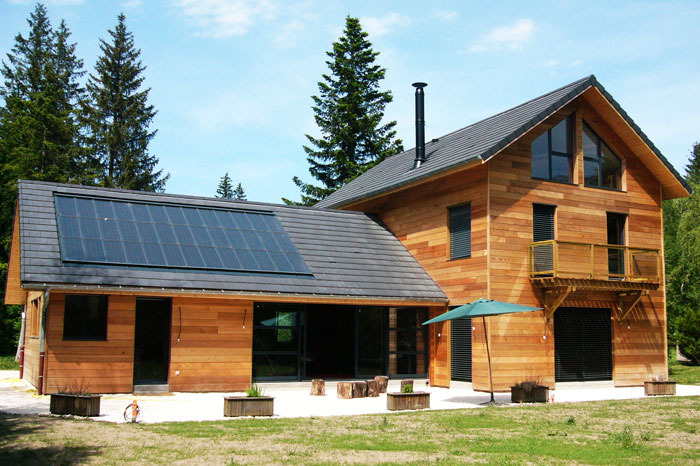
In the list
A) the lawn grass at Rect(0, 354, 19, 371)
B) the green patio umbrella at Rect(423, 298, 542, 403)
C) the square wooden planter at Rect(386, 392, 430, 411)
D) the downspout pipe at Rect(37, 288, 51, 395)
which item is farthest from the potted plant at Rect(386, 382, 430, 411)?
the lawn grass at Rect(0, 354, 19, 371)

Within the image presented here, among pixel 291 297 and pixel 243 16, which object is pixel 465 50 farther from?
pixel 291 297

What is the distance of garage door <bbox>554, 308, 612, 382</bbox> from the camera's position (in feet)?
60.3

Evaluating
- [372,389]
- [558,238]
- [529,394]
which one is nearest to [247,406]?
[372,389]

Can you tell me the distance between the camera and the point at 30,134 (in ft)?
111

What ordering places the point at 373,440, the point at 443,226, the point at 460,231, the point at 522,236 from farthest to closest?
the point at 443,226, the point at 460,231, the point at 522,236, the point at 373,440

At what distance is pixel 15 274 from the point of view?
20391 millimetres

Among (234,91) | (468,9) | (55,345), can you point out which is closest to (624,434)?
(468,9)

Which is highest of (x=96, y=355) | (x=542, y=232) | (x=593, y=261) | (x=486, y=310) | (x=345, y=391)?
(x=542, y=232)

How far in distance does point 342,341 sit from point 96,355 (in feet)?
22.0

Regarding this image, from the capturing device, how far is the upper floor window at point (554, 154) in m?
18.8

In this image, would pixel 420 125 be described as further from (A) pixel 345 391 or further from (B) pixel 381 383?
(A) pixel 345 391

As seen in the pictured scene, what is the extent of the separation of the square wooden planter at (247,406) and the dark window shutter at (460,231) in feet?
27.2

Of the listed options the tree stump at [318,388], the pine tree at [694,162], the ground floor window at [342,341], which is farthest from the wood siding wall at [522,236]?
the pine tree at [694,162]

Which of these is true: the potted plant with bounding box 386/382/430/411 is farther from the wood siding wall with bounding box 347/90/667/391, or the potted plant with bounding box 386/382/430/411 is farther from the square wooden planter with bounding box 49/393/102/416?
the square wooden planter with bounding box 49/393/102/416
